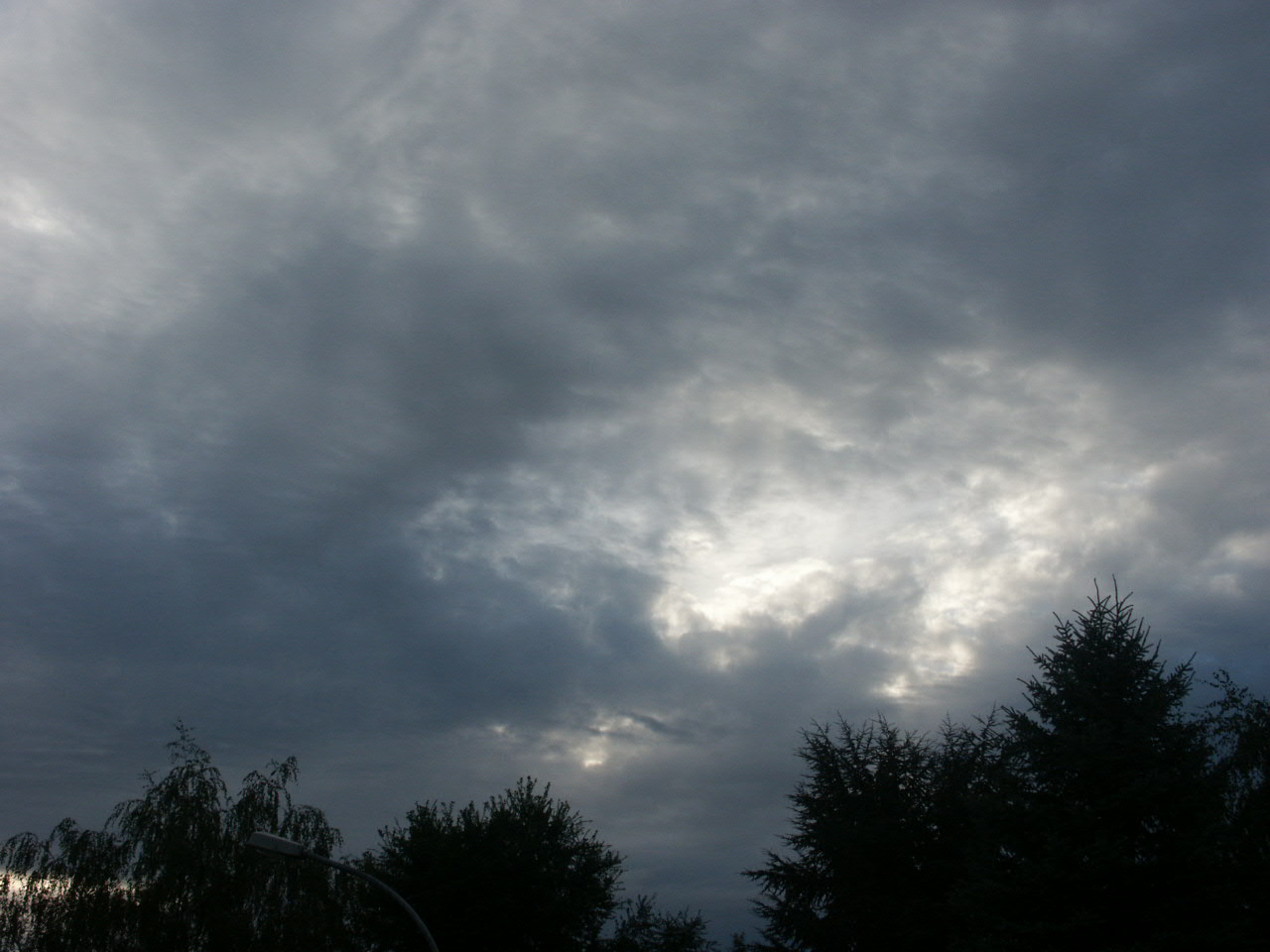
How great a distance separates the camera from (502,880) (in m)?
37.5

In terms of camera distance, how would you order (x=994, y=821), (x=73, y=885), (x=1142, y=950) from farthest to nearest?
(x=73, y=885) → (x=994, y=821) → (x=1142, y=950)

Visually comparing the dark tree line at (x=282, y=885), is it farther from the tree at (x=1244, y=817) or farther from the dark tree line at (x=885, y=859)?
the tree at (x=1244, y=817)

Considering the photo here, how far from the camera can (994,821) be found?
1012 inches

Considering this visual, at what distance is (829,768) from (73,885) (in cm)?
2999

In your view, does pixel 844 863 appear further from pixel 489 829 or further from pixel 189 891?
pixel 189 891

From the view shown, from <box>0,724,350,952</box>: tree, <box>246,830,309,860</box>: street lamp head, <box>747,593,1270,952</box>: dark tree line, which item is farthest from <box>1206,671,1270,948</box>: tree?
<box>0,724,350,952</box>: tree

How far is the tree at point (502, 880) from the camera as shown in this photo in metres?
36.9

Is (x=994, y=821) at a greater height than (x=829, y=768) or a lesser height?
lesser

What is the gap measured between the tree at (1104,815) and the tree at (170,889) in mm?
25663

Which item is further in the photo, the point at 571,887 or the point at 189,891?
the point at 571,887

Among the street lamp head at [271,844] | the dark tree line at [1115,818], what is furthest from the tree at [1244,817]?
the street lamp head at [271,844]

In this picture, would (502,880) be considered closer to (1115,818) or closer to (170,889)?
(170,889)

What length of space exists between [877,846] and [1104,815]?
48.3 ft

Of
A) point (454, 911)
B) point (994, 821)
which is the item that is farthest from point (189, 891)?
point (994, 821)
